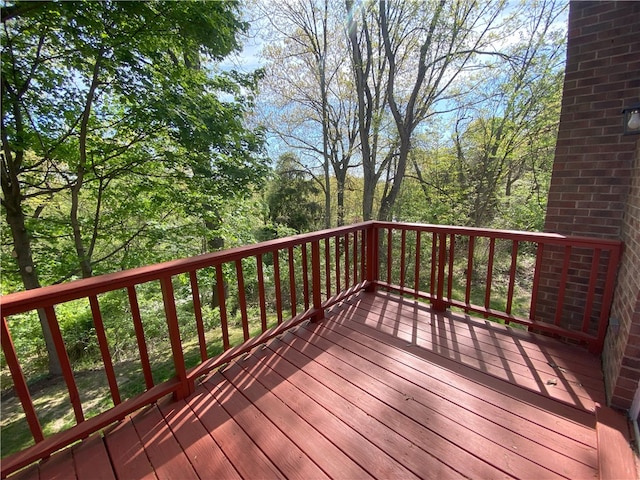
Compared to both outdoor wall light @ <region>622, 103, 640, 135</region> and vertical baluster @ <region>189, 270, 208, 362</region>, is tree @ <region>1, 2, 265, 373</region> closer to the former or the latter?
vertical baluster @ <region>189, 270, 208, 362</region>

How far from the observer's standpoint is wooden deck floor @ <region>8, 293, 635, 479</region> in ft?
4.40

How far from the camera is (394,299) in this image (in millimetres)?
3252

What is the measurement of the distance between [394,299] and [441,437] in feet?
6.00

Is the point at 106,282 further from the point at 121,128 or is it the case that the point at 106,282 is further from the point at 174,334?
the point at 121,128

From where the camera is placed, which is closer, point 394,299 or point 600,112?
point 600,112

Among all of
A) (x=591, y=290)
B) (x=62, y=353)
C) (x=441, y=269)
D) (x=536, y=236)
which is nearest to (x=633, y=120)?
(x=536, y=236)

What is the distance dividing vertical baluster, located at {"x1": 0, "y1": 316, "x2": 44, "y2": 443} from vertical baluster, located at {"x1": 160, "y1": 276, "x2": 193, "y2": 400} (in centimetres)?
63

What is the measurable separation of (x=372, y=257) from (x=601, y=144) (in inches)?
87.4

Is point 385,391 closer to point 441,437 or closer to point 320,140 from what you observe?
point 441,437

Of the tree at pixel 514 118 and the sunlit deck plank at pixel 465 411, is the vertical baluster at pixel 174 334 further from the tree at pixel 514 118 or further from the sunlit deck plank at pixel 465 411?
the tree at pixel 514 118

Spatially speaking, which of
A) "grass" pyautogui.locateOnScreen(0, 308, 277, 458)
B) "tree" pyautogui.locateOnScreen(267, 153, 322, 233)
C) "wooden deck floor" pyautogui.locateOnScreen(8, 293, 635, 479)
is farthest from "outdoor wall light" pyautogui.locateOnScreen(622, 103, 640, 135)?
"tree" pyautogui.locateOnScreen(267, 153, 322, 233)

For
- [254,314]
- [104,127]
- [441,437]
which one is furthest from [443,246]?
[254,314]

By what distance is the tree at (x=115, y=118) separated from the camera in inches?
115

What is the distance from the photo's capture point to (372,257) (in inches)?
133
